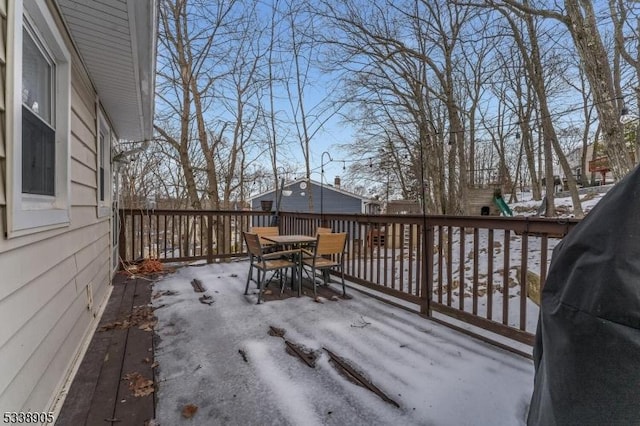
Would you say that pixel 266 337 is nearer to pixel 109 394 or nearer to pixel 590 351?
pixel 109 394

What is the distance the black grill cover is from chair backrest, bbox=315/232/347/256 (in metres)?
2.96

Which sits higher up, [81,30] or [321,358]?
[81,30]

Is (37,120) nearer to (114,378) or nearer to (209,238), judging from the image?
(114,378)

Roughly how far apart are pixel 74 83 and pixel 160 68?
7.28m

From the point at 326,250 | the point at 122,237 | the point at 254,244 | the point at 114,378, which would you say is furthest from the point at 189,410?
the point at 122,237

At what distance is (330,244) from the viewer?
3920mm

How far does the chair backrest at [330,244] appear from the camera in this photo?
3844 millimetres

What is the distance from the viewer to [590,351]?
788 millimetres

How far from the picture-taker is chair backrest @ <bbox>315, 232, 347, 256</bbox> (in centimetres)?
384

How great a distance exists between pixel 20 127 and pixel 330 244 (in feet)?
9.66

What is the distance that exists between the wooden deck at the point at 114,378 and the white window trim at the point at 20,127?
998 mm

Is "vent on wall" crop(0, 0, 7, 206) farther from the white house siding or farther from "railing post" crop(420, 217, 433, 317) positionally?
"railing post" crop(420, 217, 433, 317)

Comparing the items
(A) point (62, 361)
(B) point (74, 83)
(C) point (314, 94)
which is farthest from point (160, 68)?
(A) point (62, 361)

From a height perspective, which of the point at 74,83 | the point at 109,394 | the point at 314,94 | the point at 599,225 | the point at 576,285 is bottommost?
the point at 109,394
